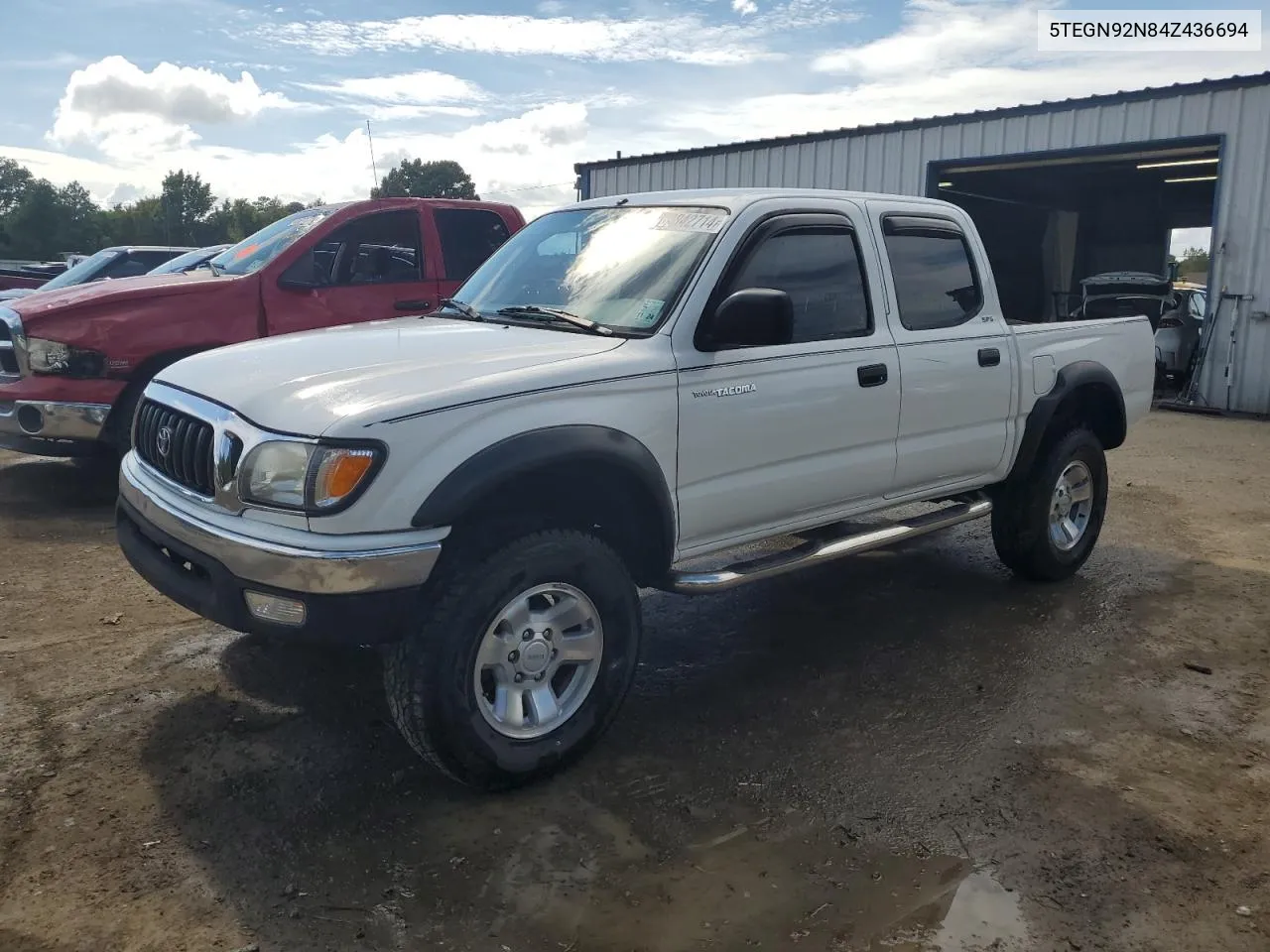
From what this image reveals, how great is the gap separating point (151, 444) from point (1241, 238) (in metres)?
13.5

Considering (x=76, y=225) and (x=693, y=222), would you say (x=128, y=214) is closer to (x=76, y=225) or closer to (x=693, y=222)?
(x=76, y=225)

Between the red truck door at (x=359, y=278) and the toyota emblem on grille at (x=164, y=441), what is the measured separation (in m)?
3.85

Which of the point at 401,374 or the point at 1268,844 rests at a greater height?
the point at 401,374

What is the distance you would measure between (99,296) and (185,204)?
102 m

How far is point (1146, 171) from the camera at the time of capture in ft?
63.4

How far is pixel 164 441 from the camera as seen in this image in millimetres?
3502

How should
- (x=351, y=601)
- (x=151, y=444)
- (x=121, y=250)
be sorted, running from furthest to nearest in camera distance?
(x=121, y=250), (x=151, y=444), (x=351, y=601)

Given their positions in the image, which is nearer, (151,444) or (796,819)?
(796,819)

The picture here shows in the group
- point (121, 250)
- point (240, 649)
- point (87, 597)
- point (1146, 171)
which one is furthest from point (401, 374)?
point (1146, 171)

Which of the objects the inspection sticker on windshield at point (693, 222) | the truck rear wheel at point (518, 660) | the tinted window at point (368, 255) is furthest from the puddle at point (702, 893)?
the tinted window at point (368, 255)

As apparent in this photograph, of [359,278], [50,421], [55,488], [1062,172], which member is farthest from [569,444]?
[1062,172]

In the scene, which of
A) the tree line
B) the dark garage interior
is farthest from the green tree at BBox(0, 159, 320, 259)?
the dark garage interior

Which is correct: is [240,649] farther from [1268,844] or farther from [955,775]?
[1268,844]

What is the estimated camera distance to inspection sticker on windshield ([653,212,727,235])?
3.98 m
